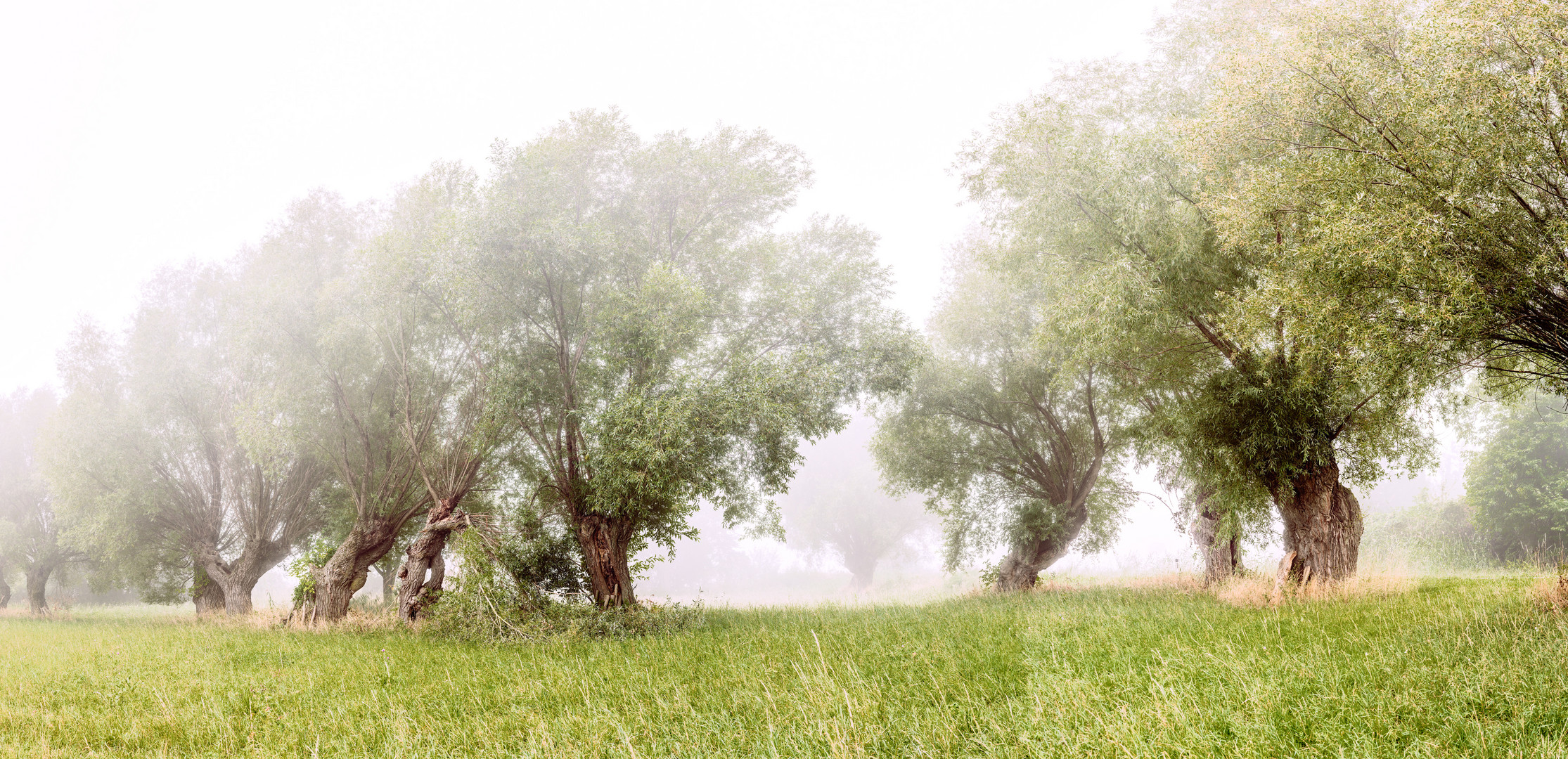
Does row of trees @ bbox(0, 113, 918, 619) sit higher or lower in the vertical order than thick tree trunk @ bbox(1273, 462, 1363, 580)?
higher

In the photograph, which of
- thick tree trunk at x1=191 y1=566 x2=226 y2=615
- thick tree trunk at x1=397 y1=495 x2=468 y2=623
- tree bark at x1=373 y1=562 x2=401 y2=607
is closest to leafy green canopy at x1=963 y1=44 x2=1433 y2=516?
thick tree trunk at x1=397 y1=495 x2=468 y2=623

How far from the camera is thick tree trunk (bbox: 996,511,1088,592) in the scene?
21000mm

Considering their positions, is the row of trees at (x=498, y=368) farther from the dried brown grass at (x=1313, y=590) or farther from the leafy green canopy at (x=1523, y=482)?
the leafy green canopy at (x=1523, y=482)

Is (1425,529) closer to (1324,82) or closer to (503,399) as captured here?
(1324,82)

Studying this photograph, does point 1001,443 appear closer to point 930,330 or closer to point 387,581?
point 930,330

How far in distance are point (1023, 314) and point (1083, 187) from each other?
7.04 m

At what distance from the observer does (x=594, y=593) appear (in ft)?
47.7

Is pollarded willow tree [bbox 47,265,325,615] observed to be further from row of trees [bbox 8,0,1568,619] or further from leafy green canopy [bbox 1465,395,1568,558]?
leafy green canopy [bbox 1465,395,1568,558]

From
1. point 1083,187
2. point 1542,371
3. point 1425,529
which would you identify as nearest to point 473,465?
point 1083,187

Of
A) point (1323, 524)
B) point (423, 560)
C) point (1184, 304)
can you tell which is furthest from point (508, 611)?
point (1323, 524)

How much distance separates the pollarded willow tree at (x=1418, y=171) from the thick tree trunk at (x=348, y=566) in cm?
2187

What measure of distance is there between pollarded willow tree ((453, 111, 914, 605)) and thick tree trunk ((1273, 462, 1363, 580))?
8.41 m

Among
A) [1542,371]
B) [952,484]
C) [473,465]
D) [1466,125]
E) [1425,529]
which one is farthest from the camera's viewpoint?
[1425,529]

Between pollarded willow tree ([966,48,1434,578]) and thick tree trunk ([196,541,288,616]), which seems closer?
pollarded willow tree ([966,48,1434,578])
